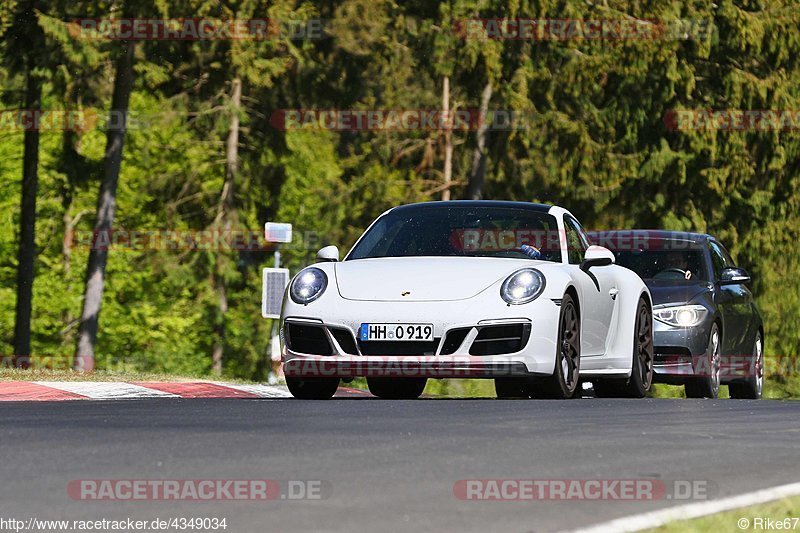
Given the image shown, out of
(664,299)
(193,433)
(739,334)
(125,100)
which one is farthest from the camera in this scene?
(125,100)

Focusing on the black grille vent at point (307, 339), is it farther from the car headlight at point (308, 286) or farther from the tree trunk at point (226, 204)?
the tree trunk at point (226, 204)

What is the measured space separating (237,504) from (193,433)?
2.60 metres

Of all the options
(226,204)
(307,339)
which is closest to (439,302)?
(307,339)

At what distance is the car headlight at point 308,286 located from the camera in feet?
41.1

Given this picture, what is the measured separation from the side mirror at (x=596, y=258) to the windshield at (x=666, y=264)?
4118 mm

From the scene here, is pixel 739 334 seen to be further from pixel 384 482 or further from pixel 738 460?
pixel 384 482

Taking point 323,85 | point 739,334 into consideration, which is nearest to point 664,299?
point 739,334

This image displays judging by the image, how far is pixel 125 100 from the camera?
36281mm

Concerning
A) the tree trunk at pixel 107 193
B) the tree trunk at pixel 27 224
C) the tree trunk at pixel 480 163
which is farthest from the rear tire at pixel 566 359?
the tree trunk at pixel 480 163

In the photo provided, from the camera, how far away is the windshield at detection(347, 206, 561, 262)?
43.9 ft

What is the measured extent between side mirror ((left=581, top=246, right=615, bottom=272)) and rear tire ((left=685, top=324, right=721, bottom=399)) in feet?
11.6

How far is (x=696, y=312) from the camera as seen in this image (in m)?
16.6

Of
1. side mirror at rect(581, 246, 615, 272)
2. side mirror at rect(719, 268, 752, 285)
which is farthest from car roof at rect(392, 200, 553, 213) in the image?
side mirror at rect(719, 268, 752, 285)

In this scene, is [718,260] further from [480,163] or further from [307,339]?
[480,163]
